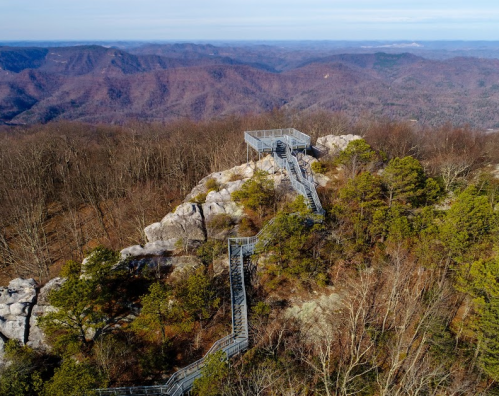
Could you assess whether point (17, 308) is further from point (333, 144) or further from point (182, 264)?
point (333, 144)

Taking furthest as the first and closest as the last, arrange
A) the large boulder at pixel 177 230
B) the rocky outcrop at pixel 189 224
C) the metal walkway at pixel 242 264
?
the large boulder at pixel 177 230, the rocky outcrop at pixel 189 224, the metal walkway at pixel 242 264

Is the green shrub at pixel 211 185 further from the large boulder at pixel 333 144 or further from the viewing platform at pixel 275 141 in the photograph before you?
the large boulder at pixel 333 144

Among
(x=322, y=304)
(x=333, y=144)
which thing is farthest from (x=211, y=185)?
(x=322, y=304)

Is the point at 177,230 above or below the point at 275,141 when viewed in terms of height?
below

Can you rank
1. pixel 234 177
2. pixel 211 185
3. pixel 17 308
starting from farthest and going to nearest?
pixel 234 177
pixel 211 185
pixel 17 308

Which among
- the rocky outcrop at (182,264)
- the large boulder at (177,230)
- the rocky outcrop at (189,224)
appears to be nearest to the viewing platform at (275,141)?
the rocky outcrop at (189,224)

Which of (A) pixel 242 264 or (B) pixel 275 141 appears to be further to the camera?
(B) pixel 275 141

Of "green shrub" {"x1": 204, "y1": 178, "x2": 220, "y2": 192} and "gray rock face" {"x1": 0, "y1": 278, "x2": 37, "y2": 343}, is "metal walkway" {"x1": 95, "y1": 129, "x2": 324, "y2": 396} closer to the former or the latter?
"green shrub" {"x1": 204, "y1": 178, "x2": 220, "y2": 192}
